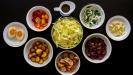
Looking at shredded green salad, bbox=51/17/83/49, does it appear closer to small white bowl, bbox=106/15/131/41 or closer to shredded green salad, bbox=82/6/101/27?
shredded green salad, bbox=82/6/101/27

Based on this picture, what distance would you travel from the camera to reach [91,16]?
255 centimetres

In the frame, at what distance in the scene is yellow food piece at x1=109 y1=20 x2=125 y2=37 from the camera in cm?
255

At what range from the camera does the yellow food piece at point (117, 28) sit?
255 cm

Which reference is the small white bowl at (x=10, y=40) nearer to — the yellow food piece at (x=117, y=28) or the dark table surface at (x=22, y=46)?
the dark table surface at (x=22, y=46)

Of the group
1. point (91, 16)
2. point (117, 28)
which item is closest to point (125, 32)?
point (117, 28)

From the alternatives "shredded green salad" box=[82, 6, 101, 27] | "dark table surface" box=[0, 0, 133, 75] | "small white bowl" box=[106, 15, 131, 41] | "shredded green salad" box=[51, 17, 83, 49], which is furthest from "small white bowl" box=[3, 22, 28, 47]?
"small white bowl" box=[106, 15, 131, 41]

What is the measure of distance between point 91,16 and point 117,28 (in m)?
0.18

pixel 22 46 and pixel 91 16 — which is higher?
pixel 91 16

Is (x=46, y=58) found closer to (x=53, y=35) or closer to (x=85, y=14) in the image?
(x=53, y=35)

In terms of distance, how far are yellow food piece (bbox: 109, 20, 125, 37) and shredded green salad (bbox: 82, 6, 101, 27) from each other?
0.30 feet

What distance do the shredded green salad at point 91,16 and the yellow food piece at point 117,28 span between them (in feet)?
0.30

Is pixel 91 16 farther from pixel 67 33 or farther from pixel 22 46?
pixel 22 46

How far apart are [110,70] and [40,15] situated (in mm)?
545

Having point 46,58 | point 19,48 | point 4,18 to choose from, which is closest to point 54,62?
point 46,58
